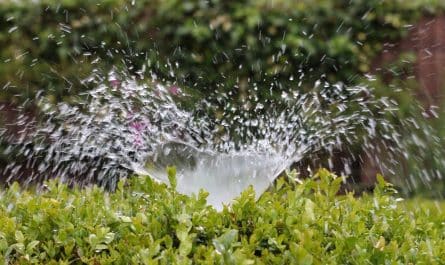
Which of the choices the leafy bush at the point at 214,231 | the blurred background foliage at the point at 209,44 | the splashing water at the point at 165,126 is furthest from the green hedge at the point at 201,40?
the leafy bush at the point at 214,231

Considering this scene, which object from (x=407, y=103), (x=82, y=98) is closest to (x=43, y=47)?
(x=82, y=98)

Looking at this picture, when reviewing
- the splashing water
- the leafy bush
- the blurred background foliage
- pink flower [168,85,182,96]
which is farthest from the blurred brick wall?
the leafy bush

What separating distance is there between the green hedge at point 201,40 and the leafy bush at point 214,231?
2.76m

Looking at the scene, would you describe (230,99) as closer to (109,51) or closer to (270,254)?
(109,51)

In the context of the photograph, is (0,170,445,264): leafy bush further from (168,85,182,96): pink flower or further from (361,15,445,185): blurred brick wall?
(361,15,445,185): blurred brick wall

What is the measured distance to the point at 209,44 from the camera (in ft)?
16.8

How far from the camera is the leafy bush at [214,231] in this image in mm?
1922

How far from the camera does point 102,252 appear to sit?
2.01 meters

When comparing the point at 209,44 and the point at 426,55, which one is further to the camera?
the point at 426,55

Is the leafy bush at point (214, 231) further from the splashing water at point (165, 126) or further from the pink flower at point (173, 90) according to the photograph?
the pink flower at point (173, 90)

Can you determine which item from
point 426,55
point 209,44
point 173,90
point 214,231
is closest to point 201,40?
point 209,44

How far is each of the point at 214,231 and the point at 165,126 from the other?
119 inches

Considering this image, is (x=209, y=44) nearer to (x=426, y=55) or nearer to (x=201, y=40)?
(x=201, y=40)

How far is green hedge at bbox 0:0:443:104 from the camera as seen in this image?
5062mm
